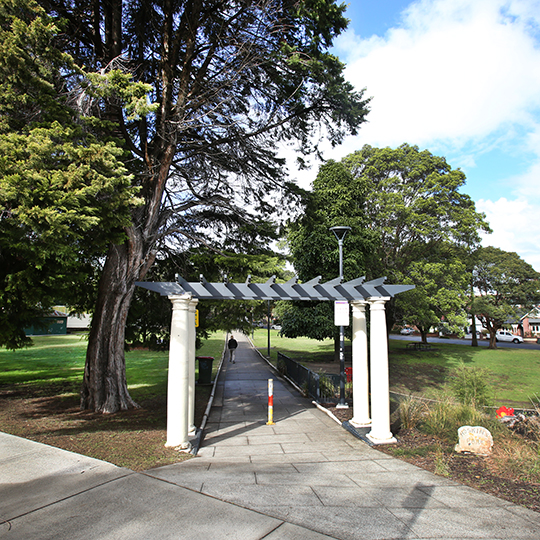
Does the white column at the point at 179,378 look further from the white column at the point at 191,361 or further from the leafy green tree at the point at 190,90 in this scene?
the leafy green tree at the point at 190,90

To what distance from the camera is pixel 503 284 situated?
115 ft

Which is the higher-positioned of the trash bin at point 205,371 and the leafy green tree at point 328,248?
Result: the leafy green tree at point 328,248

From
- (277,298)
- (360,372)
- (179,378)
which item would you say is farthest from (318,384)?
(179,378)

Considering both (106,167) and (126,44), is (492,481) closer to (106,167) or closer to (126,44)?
(106,167)

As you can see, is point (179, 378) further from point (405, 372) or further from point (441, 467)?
point (405, 372)

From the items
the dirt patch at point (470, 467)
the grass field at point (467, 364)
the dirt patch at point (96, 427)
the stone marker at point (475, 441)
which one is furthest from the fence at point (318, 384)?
the stone marker at point (475, 441)

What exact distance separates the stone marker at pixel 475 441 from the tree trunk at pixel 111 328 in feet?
27.7

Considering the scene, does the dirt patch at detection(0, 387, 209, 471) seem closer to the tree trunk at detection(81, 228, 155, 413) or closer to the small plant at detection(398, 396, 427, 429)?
the tree trunk at detection(81, 228, 155, 413)

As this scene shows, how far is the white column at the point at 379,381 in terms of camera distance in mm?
7512

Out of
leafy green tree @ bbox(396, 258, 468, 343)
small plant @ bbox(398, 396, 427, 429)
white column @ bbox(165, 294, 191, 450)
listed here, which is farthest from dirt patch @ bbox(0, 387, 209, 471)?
leafy green tree @ bbox(396, 258, 468, 343)

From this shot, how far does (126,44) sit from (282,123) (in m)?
5.77

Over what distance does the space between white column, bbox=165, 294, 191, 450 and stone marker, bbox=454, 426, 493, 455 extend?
5.00 metres

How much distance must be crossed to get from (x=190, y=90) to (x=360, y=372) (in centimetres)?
912

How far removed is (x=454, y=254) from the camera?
85.1 ft
